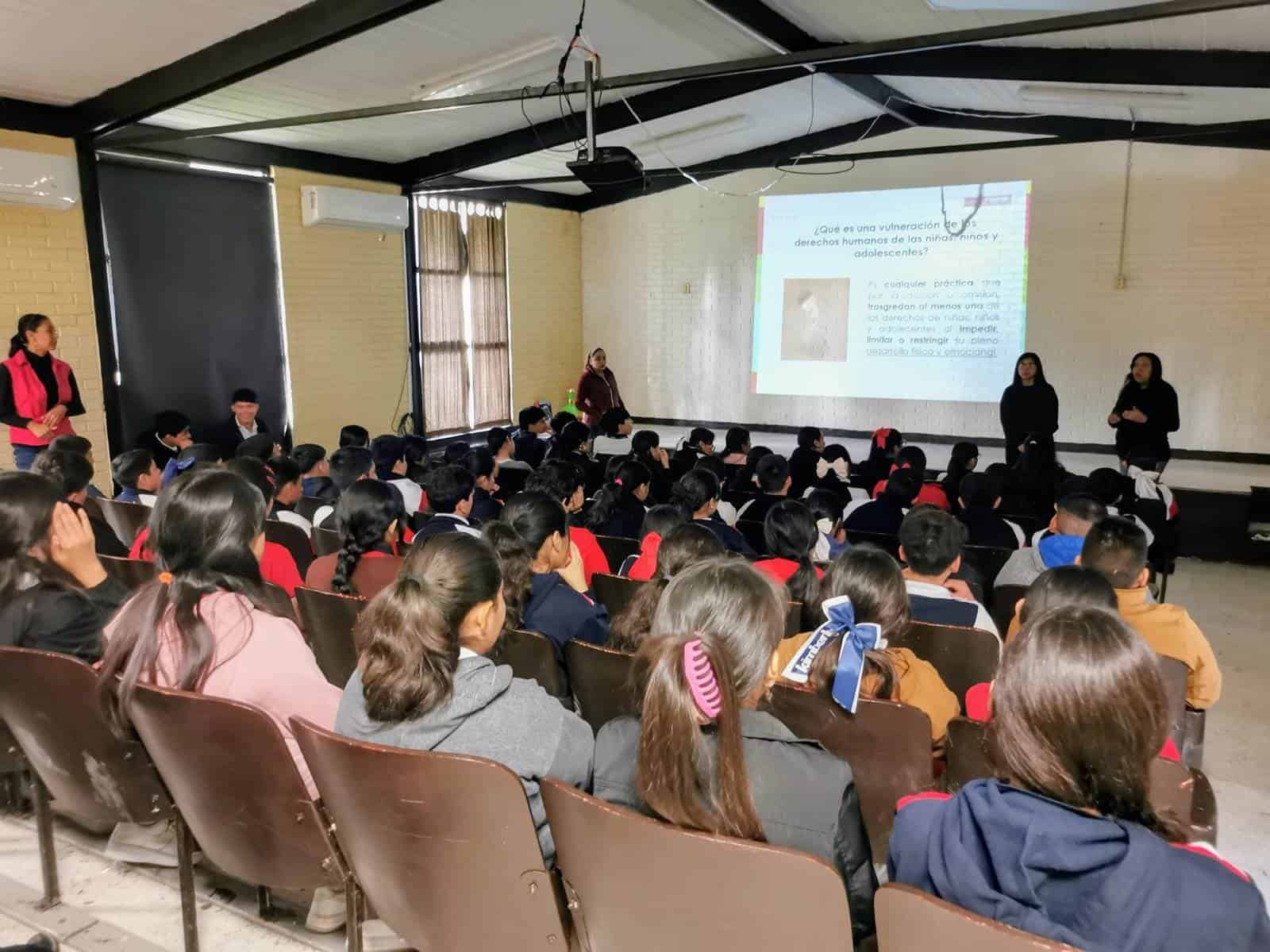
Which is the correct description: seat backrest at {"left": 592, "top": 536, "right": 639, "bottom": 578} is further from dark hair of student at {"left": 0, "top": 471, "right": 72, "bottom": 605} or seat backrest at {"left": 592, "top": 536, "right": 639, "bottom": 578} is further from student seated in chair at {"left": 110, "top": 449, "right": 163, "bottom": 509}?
student seated in chair at {"left": 110, "top": 449, "right": 163, "bottom": 509}

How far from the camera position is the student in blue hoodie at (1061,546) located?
3.08 metres

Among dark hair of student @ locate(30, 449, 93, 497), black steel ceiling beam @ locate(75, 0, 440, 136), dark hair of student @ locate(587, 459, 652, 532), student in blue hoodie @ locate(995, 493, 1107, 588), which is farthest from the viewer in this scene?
black steel ceiling beam @ locate(75, 0, 440, 136)

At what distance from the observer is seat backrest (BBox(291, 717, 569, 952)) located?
1.28m

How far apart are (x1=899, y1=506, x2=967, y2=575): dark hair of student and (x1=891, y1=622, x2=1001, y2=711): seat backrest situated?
306mm

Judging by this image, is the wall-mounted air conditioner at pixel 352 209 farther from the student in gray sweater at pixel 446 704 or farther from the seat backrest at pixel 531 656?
the student in gray sweater at pixel 446 704

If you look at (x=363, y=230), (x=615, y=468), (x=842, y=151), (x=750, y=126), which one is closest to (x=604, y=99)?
(x=750, y=126)

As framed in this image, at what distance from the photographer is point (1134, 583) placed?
2.42m

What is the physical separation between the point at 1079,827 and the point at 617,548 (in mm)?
2688

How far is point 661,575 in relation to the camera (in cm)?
250

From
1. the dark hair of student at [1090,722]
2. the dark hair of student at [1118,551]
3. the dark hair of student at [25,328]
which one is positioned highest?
the dark hair of student at [25,328]

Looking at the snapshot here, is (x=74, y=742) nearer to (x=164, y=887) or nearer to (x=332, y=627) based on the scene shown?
(x=164, y=887)

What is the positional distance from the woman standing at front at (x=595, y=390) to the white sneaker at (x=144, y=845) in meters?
6.69

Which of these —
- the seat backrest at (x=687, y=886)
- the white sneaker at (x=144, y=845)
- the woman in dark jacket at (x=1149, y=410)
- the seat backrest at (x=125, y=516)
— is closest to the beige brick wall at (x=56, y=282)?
the seat backrest at (x=125, y=516)

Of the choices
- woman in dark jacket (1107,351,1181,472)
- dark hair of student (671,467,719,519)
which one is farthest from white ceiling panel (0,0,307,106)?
woman in dark jacket (1107,351,1181,472)
